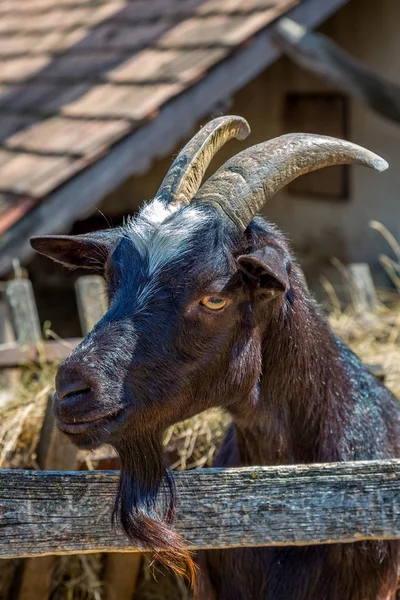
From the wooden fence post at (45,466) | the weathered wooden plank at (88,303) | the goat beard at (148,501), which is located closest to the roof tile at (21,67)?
the weathered wooden plank at (88,303)

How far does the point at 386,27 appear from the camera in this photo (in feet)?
24.9

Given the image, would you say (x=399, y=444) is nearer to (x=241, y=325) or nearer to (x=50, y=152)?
(x=241, y=325)

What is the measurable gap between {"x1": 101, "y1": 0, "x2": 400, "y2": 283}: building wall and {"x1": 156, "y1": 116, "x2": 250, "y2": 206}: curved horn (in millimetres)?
4976

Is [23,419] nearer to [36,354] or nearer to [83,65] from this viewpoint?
[36,354]

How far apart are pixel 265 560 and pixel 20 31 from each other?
20.6 ft

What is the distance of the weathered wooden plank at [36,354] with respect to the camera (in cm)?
436

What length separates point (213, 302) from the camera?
253 cm

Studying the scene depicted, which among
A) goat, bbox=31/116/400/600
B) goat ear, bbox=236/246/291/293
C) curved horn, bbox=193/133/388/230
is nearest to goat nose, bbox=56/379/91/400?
goat, bbox=31/116/400/600

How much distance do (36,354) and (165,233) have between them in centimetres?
200

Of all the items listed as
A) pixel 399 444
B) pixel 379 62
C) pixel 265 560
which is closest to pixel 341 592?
pixel 265 560

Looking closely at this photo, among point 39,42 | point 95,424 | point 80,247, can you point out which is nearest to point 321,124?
point 39,42

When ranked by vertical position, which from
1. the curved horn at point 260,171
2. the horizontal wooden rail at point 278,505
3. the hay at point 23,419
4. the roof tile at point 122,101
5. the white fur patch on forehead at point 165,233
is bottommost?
the hay at point 23,419

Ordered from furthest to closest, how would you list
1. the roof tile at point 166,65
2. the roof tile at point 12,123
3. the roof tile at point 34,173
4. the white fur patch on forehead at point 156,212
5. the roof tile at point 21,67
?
the roof tile at point 21,67 < the roof tile at point 12,123 < the roof tile at point 166,65 < the roof tile at point 34,173 < the white fur patch on forehead at point 156,212

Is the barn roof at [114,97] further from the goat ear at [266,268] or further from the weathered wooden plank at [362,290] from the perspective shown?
the goat ear at [266,268]
